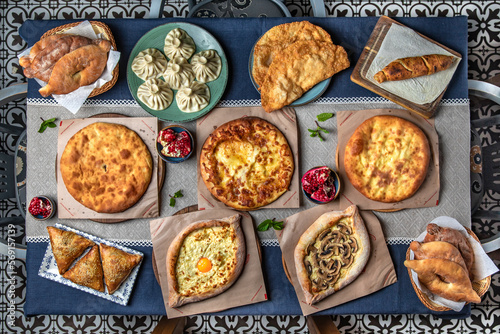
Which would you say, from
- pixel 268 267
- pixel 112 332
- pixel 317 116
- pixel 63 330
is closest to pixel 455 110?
pixel 317 116

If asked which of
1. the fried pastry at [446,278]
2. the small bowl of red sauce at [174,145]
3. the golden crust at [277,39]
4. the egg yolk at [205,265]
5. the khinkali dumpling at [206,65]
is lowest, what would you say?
the egg yolk at [205,265]

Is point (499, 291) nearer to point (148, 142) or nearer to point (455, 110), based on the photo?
point (455, 110)

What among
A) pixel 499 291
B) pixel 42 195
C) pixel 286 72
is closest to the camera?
pixel 286 72

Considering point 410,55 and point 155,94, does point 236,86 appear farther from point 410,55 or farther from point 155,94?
point 410,55

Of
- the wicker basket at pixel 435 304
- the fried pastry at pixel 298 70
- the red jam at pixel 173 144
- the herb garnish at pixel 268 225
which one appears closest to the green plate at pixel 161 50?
the red jam at pixel 173 144

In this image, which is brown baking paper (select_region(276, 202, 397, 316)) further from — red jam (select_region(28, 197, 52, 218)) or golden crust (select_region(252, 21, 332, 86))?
red jam (select_region(28, 197, 52, 218))

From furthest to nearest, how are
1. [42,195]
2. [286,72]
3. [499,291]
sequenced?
[499,291] < [42,195] < [286,72]

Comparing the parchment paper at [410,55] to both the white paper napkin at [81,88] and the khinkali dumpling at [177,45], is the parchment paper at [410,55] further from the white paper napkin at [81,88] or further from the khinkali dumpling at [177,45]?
the white paper napkin at [81,88]
